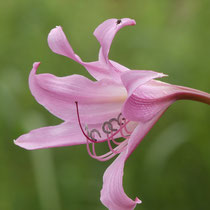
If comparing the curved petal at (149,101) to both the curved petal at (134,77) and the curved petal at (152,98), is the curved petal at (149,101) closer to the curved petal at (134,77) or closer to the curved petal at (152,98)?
the curved petal at (152,98)

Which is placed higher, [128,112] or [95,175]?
[128,112]

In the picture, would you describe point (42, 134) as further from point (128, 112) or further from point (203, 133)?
point (203, 133)

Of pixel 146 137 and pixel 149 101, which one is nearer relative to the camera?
pixel 149 101

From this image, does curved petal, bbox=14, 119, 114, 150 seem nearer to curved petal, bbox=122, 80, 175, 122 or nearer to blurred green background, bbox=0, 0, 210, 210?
curved petal, bbox=122, 80, 175, 122

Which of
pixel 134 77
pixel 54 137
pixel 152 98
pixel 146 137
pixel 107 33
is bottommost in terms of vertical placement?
pixel 146 137

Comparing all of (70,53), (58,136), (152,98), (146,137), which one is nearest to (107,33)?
(70,53)

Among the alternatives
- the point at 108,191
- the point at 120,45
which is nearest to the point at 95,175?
the point at 120,45

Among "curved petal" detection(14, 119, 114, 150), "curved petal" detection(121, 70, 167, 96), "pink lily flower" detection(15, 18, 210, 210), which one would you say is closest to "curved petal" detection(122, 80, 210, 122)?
"pink lily flower" detection(15, 18, 210, 210)

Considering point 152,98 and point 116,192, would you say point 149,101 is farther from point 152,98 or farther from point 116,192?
point 116,192
